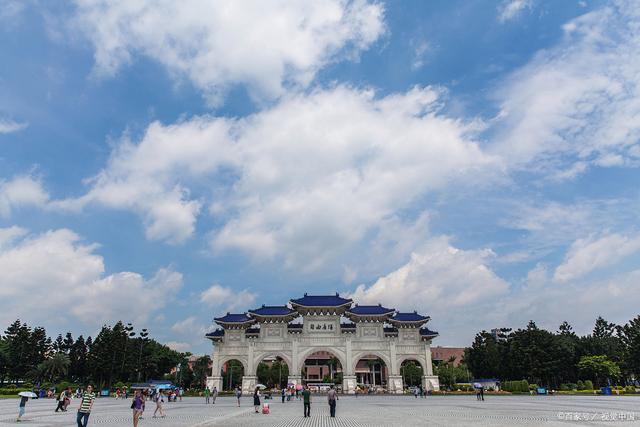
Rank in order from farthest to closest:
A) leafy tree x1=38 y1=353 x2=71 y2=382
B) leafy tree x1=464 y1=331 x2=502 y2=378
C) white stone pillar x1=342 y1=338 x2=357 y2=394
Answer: leafy tree x1=464 y1=331 x2=502 y2=378 < leafy tree x1=38 y1=353 x2=71 y2=382 < white stone pillar x1=342 y1=338 x2=357 y2=394

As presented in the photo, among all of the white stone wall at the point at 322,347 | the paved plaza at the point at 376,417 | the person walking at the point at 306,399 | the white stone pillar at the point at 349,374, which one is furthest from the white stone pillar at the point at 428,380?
the person walking at the point at 306,399

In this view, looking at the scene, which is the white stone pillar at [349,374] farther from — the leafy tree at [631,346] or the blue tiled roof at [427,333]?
the leafy tree at [631,346]

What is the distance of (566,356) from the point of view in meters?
62.3

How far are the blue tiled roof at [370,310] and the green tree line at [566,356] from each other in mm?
20022

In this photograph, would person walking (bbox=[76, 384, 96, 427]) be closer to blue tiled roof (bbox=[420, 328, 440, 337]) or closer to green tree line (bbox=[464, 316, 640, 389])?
blue tiled roof (bbox=[420, 328, 440, 337])

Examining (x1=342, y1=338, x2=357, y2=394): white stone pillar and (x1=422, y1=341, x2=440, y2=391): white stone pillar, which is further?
(x1=422, y1=341, x2=440, y2=391): white stone pillar

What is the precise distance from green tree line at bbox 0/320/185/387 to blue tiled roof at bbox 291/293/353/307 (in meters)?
24.1

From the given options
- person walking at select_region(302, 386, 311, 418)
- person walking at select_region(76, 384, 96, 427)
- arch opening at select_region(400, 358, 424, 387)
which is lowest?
arch opening at select_region(400, 358, 424, 387)

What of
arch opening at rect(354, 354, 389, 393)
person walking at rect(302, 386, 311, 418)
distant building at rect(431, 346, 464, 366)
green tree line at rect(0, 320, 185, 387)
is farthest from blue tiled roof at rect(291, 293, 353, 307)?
distant building at rect(431, 346, 464, 366)

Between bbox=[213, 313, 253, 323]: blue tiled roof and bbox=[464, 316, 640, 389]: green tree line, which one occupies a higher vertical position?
bbox=[213, 313, 253, 323]: blue tiled roof

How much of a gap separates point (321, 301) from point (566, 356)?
36.1m

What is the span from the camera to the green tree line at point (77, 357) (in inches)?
2248

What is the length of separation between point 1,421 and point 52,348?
56388 mm

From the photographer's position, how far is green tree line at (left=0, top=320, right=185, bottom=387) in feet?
187
